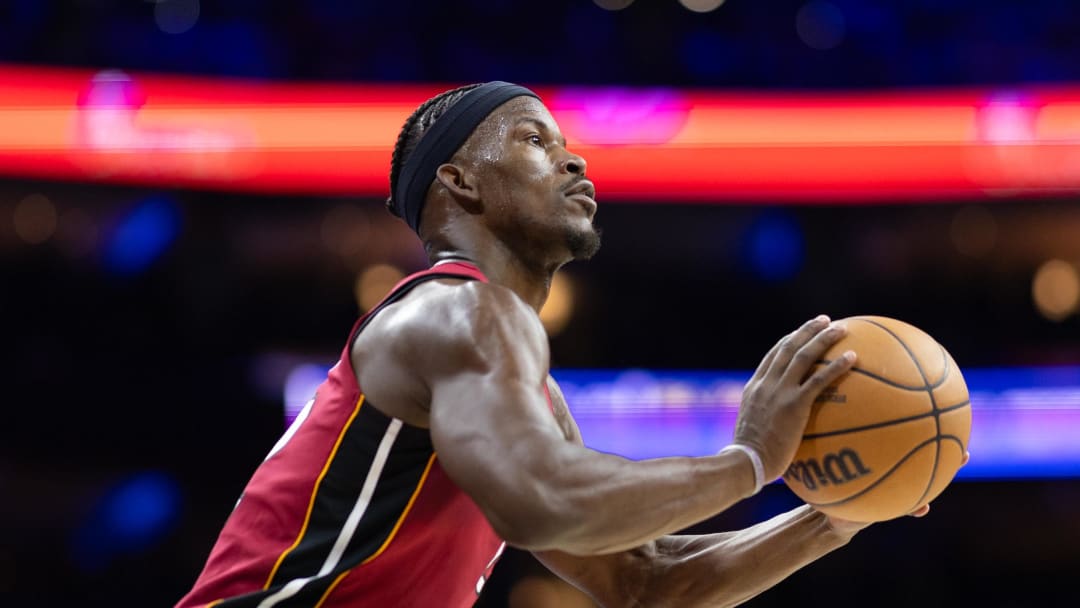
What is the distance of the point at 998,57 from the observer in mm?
10023

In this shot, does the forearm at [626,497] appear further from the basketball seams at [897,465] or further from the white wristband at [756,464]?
the basketball seams at [897,465]

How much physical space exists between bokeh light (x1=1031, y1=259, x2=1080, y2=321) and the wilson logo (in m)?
8.10

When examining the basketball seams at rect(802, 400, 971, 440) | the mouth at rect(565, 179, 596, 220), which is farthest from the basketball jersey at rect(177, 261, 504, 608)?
the basketball seams at rect(802, 400, 971, 440)

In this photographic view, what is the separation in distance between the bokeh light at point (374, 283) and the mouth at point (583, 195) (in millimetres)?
6756

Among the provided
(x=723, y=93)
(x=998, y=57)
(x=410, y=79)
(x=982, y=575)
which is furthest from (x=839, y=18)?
(x=982, y=575)

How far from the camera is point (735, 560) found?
3127 millimetres

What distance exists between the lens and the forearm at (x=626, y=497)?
211 cm

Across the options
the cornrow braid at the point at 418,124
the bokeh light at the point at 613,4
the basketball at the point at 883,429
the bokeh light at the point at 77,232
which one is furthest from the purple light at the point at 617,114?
the basketball at the point at 883,429

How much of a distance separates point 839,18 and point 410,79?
391 centimetres

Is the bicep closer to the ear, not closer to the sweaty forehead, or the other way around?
the ear

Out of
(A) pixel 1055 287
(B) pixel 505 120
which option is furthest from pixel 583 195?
(A) pixel 1055 287

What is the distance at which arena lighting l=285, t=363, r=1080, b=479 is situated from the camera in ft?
28.9

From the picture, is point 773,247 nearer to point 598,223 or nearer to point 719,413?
point 598,223

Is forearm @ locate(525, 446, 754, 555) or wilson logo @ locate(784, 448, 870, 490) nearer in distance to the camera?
forearm @ locate(525, 446, 754, 555)
